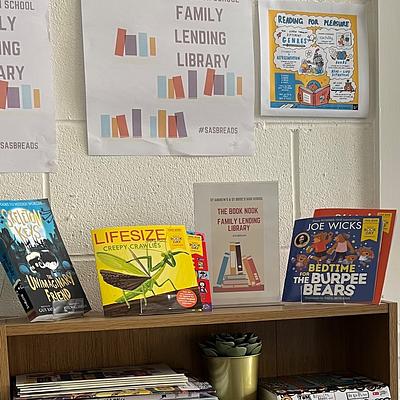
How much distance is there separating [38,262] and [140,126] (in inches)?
16.1

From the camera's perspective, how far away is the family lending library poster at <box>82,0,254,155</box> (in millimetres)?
1695

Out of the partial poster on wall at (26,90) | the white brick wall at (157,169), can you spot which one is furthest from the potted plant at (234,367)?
the partial poster on wall at (26,90)

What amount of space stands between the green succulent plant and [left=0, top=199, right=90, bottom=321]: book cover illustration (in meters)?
0.29

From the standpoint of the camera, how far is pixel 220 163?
1.79m

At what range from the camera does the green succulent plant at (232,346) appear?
162 centimetres

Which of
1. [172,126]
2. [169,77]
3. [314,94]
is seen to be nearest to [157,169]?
[172,126]

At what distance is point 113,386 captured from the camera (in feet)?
4.88

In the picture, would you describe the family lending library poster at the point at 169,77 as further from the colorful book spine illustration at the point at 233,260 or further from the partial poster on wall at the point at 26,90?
the colorful book spine illustration at the point at 233,260

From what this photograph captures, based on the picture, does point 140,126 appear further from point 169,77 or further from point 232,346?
point 232,346

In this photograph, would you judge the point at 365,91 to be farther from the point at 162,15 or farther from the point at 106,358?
the point at 106,358

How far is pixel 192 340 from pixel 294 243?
33cm

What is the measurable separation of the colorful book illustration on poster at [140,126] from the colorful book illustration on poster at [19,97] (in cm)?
15

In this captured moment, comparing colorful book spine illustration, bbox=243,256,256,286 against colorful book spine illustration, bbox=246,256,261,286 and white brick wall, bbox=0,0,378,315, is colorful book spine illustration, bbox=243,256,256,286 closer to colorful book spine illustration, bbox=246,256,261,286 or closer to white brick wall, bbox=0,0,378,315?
colorful book spine illustration, bbox=246,256,261,286

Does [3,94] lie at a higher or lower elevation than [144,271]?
higher
